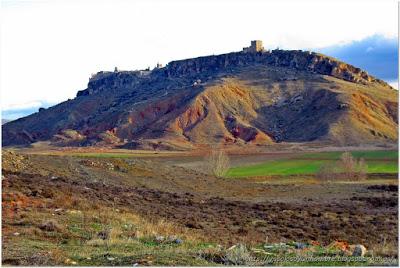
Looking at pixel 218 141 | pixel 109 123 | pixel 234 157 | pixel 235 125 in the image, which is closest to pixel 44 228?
pixel 234 157

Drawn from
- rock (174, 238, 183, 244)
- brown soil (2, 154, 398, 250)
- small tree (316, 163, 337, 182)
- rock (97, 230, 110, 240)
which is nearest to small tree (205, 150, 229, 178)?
small tree (316, 163, 337, 182)

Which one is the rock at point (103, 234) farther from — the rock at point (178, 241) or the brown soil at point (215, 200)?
the brown soil at point (215, 200)

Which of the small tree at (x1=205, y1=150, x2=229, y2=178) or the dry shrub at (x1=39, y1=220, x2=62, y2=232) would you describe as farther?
the small tree at (x1=205, y1=150, x2=229, y2=178)

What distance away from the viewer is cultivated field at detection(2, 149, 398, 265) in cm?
1266

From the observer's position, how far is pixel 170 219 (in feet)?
76.4

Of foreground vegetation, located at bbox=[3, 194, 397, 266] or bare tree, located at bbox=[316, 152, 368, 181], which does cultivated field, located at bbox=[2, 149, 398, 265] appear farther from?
bare tree, located at bbox=[316, 152, 368, 181]

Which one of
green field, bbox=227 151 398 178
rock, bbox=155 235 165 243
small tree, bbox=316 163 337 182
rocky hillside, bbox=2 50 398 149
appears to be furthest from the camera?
rocky hillside, bbox=2 50 398 149

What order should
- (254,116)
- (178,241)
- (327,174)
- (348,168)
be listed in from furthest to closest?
1. (254,116)
2. (327,174)
3. (348,168)
4. (178,241)

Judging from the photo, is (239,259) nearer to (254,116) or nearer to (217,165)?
(217,165)

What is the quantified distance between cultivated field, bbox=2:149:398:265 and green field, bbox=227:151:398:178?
29.0 metres

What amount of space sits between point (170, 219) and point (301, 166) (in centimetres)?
7049

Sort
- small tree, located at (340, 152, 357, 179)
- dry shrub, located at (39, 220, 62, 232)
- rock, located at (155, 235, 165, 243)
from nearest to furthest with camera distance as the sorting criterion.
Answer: rock, located at (155, 235, 165, 243) → dry shrub, located at (39, 220, 62, 232) → small tree, located at (340, 152, 357, 179)

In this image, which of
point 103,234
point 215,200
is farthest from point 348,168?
point 103,234

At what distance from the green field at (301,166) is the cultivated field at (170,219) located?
28993 mm
